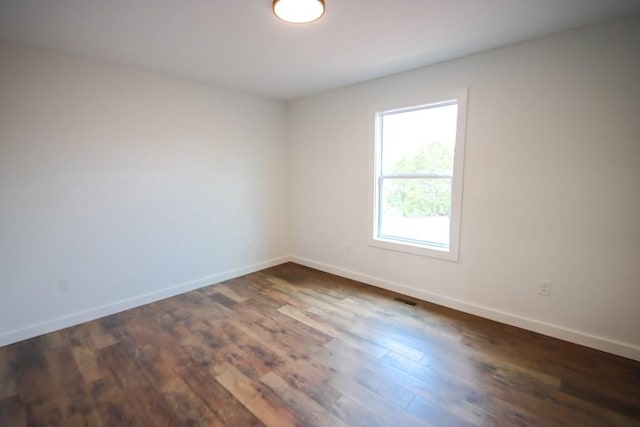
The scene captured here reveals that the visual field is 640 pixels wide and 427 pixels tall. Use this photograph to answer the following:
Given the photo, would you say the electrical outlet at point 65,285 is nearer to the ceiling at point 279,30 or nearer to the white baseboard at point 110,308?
the white baseboard at point 110,308

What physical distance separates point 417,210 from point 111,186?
10.7ft

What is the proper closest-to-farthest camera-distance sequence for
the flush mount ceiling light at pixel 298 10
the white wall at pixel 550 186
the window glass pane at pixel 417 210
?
1. the flush mount ceiling light at pixel 298 10
2. the white wall at pixel 550 186
3. the window glass pane at pixel 417 210

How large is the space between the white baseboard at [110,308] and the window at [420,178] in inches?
83.1

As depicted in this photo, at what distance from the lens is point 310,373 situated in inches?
81.8

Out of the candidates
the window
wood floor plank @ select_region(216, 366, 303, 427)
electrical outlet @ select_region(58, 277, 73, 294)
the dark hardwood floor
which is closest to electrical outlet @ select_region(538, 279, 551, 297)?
the dark hardwood floor

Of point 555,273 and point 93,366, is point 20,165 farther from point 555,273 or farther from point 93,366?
point 555,273

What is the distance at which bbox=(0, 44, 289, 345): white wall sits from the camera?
8.17 ft

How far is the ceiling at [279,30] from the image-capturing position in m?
1.93

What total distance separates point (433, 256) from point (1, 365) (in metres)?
3.79

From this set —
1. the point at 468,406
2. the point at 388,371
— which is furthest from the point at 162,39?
the point at 468,406

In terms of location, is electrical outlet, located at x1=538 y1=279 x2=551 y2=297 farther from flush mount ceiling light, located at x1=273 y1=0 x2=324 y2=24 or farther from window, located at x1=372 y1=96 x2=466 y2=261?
flush mount ceiling light, located at x1=273 y1=0 x2=324 y2=24

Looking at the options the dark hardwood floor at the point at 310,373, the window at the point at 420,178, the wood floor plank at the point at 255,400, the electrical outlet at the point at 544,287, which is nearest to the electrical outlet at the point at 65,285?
the dark hardwood floor at the point at 310,373

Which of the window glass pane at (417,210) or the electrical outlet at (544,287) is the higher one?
the window glass pane at (417,210)

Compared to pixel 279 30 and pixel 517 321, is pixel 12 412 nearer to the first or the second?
pixel 279 30
